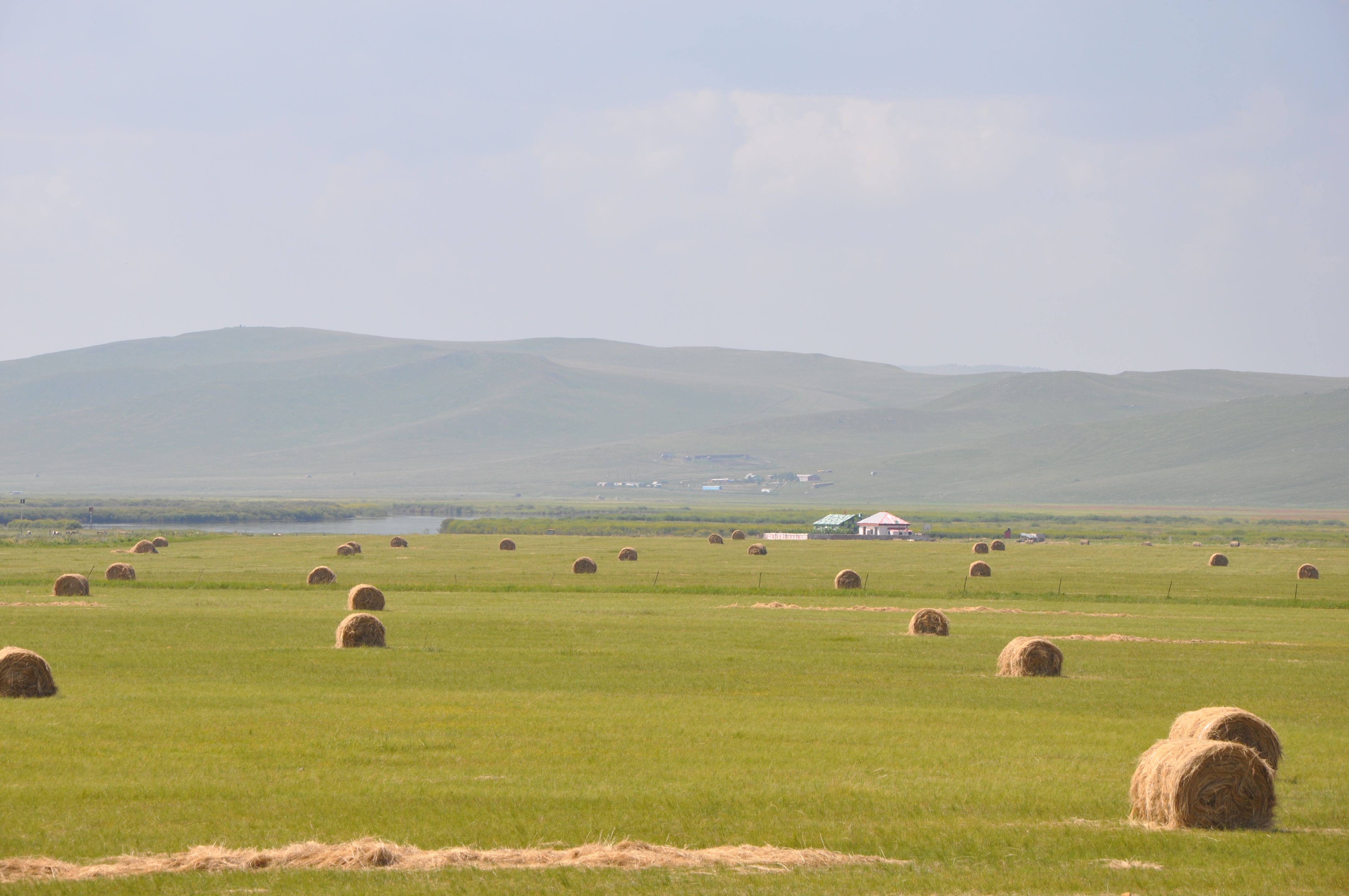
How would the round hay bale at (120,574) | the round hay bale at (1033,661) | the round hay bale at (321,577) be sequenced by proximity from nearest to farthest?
the round hay bale at (1033,661) → the round hay bale at (120,574) → the round hay bale at (321,577)

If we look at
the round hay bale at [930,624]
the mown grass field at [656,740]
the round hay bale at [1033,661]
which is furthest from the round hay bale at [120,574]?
the round hay bale at [1033,661]

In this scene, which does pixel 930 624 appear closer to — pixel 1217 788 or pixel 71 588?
pixel 1217 788

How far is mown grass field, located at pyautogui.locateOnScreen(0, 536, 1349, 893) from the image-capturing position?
13.5 m

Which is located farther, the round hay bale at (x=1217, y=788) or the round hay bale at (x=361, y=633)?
the round hay bale at (x=361, y=633)

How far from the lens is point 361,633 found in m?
30.1

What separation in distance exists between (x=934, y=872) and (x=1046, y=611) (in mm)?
33183

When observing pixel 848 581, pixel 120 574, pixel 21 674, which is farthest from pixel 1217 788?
pixel 120 574

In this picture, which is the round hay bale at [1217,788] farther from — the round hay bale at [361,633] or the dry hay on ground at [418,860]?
the round hay bale at [361,633]

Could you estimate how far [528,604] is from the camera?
43594mm

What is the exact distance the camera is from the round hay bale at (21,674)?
70.5 ft

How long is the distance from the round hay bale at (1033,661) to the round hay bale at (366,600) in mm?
19339

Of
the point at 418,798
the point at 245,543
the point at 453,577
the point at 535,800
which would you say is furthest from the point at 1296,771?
the point at 245,543

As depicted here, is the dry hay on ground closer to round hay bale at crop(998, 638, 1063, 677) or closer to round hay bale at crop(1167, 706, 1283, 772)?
round hay bale at crop(1167, 706, 1283, 772)

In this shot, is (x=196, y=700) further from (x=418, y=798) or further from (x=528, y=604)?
(x=528, y=604)
